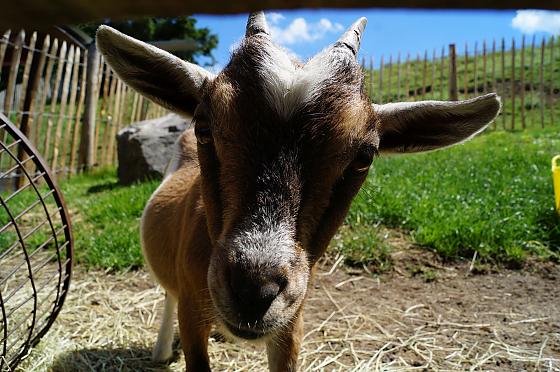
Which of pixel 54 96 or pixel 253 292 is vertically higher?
pixel 54 96

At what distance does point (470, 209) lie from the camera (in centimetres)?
554

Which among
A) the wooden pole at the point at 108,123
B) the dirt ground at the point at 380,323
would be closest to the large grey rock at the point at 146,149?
the wooden pole at the point at 108,123

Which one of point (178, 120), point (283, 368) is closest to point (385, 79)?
point (178, 120)

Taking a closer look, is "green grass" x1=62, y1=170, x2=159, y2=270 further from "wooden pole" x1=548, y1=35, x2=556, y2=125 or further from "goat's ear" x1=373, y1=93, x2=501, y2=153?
"wooden pole" x1=548, y1=35, x2=556, y2=125

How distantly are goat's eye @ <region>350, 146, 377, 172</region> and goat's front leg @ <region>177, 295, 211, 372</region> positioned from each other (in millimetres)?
1203

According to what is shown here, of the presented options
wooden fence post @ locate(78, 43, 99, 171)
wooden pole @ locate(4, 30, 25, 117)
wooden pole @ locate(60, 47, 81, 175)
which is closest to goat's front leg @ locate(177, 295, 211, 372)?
wooden pole @ locate(4, 30, 25, 117)

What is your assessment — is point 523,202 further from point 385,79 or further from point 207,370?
point 385,79

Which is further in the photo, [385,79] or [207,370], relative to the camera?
[385,79]

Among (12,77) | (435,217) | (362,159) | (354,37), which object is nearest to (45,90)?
(12,77)

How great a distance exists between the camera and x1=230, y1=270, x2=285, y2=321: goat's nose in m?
1.78

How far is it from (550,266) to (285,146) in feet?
13.2

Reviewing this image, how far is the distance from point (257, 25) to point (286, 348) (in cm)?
181

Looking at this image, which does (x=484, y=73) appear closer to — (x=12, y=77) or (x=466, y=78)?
(x=466, y=78)

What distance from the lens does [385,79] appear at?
18469 millimetres
